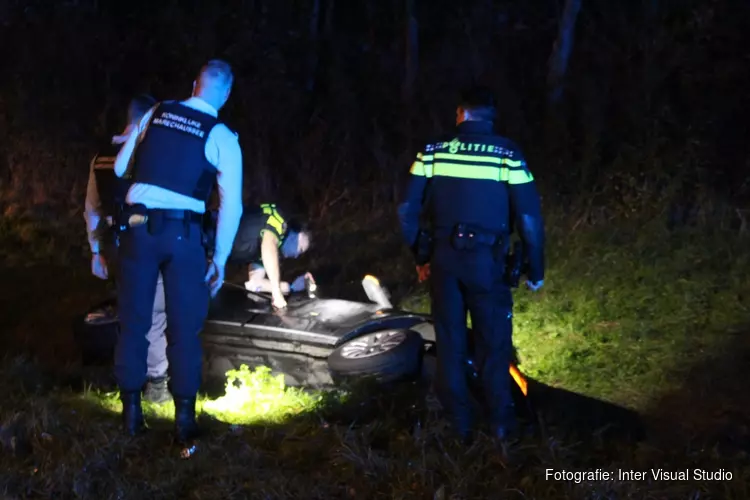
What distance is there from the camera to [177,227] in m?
3.59

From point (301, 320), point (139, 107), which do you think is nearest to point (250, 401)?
point (301, 320)

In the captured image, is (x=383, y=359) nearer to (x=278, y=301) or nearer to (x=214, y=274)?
(x=278, y=301)

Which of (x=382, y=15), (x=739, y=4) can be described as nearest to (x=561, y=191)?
(x=739, y=4)

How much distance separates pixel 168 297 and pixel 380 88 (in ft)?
31.0

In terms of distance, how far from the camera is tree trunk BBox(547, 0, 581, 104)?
11.0 m

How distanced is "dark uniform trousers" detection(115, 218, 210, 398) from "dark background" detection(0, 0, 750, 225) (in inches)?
226

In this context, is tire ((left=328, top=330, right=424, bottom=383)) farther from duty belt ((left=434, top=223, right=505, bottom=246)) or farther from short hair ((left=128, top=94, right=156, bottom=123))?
short hair ((left=128, top=94, right=156, bottom=123))

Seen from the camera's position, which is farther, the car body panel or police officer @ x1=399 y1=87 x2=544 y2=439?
the car body panel

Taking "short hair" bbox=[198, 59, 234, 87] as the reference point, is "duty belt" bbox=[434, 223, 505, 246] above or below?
below

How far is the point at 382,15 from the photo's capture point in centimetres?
1496

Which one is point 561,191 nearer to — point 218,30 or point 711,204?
point 711,204

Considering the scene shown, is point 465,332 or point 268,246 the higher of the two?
point 268,246

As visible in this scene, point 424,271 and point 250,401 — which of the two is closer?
point 424,271

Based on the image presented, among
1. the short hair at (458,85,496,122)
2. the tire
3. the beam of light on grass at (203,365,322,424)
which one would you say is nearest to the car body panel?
the tire
